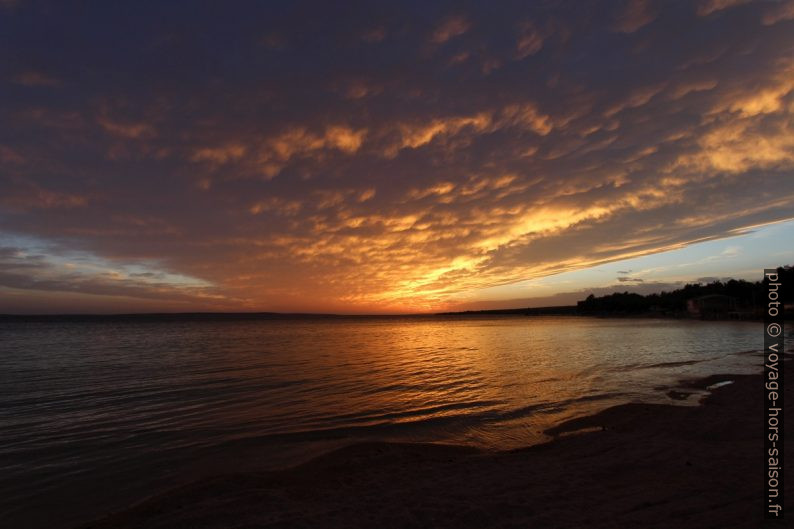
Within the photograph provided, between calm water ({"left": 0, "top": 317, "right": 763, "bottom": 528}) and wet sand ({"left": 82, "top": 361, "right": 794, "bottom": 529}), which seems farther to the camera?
calm water ({"left": 0, "top": 317, "right": 763, "bottom": 528})

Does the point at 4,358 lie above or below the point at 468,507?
below

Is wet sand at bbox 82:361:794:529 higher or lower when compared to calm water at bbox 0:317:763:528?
higher

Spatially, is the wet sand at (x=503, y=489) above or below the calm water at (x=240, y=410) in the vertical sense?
above

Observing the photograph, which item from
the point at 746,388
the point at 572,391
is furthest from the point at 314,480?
the point at 746,388

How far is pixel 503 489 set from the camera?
9.01 metres

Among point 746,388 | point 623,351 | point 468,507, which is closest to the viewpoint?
point 468,507

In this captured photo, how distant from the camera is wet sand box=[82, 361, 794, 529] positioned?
296 inches

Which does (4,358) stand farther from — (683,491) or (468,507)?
(683,491)

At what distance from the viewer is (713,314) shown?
133m

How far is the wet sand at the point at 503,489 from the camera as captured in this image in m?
7.51

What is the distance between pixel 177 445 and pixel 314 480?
629 centimetres

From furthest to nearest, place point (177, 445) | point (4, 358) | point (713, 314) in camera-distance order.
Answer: point (713, 314), point (4, 358), point (177, 445)

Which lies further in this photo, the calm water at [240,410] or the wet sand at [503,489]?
the calm water at [240,410]

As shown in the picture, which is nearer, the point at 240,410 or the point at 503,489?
the point at 503,489
